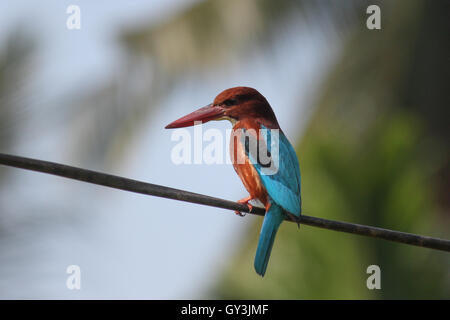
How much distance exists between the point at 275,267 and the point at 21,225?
1.80 m

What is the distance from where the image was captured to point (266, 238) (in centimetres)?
318

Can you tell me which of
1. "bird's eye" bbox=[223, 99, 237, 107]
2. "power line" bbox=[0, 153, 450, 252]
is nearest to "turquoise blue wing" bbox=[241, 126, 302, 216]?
"bird's eye" bbox=[223, 99, 237, 107]

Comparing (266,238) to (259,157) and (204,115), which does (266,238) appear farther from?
(204,115)

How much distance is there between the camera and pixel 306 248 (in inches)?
182

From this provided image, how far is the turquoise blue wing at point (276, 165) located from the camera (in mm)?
3221

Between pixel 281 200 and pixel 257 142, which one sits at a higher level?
pixel 257 142

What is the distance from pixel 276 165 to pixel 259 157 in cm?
8

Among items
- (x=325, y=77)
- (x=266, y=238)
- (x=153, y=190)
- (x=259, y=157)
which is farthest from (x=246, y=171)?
(x=325, y=77)

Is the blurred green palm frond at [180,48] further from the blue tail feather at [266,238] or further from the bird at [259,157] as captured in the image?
the blue tail feather at [266,238]

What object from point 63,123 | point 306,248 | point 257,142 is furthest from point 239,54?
point 257,142

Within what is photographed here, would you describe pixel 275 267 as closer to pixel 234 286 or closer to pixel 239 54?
pixel 234 286

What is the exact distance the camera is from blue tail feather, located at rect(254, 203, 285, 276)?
318 centimetres

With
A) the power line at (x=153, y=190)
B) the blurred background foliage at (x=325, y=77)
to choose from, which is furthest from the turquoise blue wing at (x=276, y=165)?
the blurred background foliage at (x=325, y=77)
